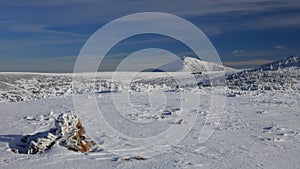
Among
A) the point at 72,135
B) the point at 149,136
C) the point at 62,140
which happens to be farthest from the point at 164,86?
the point at 62,140

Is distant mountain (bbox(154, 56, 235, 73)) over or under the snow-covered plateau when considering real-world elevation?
over

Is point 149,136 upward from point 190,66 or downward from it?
downward

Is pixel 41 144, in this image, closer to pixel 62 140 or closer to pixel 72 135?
pixel 62 140

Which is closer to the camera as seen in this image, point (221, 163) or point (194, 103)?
point (221, 163)

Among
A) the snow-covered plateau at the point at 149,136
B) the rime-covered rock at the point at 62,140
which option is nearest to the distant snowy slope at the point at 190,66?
the snow-covered plateau at the point at 149,136

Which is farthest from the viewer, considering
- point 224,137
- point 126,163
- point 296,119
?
point 296,119

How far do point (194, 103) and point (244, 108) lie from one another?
10.4 feet

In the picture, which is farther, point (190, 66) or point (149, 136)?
point (190, 66)

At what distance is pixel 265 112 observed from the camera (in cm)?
1778

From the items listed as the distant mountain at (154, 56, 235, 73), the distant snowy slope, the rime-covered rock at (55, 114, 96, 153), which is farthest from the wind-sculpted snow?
the distant snowy slope

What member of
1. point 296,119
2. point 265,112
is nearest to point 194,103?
point 265,112

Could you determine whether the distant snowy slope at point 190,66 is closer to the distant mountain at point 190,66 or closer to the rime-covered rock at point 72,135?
the distant mountain at point 190,66

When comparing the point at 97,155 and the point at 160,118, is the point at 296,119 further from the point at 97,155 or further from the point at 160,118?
the point at 97,155

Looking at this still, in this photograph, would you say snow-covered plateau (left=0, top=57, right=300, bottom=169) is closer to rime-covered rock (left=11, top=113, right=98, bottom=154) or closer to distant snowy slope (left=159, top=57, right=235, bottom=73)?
rime-covered rock (left=11, top=113, right=98, bottom=154)
